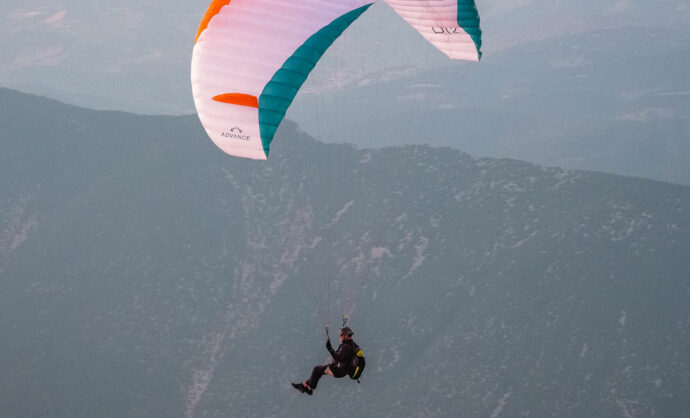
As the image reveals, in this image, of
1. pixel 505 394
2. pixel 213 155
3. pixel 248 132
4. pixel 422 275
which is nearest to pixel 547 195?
pixel 422 275

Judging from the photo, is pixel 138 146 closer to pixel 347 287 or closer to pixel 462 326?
pixel 347 287

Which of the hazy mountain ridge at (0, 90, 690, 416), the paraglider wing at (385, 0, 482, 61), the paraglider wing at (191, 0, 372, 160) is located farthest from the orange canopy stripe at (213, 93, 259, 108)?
the hazy mountain ridge at (0, 90, 690, 416)

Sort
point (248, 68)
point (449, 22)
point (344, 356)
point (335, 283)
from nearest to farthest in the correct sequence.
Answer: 1. point (344, 356)
2. point (248, 68)
3. point (449, 22)
4. point (335, 283)

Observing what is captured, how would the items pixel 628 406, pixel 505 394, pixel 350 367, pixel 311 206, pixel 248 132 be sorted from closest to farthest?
pixel 350 367 → pixel 248 132 → pixel 628 406 → pixel 505 394 → pixel 311 206

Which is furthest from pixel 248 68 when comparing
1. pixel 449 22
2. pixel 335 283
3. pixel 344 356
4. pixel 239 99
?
pixel 335 283

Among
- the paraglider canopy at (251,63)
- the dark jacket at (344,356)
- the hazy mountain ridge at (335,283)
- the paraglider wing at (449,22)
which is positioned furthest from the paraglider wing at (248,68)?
the hazy mountain ridge at (335,283)

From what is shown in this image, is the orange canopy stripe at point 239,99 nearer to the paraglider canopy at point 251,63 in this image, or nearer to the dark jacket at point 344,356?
the paraglider canopy at point 251,63

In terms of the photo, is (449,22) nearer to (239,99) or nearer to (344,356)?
(239,99)
